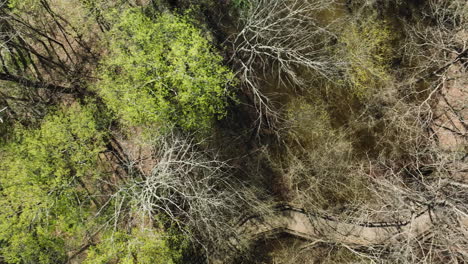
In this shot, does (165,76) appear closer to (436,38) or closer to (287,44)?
(287,44)

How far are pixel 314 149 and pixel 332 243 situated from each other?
3872 mm

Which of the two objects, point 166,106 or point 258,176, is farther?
point 258,176

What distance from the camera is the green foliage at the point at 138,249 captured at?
11406 millimetres

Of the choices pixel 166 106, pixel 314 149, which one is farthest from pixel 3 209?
pixel 314 149

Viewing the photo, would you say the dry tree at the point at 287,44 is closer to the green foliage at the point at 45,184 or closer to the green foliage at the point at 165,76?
the green foliage at the point at 165,76

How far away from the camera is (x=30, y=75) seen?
13375mm

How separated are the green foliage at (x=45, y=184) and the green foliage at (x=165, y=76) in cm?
193

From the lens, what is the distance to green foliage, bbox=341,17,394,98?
13.2 metres

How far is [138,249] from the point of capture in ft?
37.9

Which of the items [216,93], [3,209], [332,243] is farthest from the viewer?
[332,243]

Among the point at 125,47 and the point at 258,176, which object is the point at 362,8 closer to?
the point at 258,176

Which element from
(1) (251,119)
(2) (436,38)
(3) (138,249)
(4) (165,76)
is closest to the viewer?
(4) (165,76)

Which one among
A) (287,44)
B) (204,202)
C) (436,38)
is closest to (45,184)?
(204,202)

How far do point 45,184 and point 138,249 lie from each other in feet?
13.5
